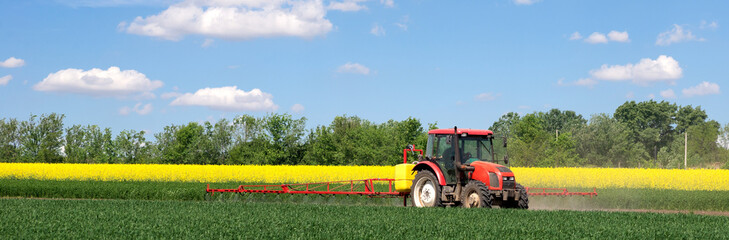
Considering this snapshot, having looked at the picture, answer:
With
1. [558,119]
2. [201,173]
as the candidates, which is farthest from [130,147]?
[558,119]

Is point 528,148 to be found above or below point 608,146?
below

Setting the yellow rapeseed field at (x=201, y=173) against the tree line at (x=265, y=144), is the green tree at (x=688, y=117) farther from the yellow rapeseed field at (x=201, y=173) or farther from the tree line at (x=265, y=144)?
the yellow rapeseed field at (x=201, y=173)

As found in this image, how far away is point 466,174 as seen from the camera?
58.0 feet

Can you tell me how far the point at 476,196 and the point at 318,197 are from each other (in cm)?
849

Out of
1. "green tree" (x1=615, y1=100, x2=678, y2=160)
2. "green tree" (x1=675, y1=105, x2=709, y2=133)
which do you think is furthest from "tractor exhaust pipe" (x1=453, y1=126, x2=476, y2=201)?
"green tree" (x1=675, y1=105, x2=709, y2=133)

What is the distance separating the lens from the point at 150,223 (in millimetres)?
13953

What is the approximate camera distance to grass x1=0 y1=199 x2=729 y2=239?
40.2ft

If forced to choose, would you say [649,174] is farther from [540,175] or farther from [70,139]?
[70,139]

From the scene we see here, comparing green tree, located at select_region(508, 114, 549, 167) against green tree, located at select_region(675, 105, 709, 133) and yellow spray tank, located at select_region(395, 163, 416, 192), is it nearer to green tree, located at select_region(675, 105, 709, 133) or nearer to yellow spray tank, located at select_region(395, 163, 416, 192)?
yellow spray tank, located at select_region(395, 163, 416, 192)

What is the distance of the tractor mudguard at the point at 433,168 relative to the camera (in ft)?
57.6

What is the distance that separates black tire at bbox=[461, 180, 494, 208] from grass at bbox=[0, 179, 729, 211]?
598 cm

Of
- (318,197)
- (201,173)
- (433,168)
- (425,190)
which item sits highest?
(433,168)

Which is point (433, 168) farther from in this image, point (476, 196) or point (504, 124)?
point (504, 124)

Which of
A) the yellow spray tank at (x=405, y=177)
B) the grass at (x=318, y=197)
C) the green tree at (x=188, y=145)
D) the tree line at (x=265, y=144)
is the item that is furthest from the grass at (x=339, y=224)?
the green tree at (x=188, y=145)
